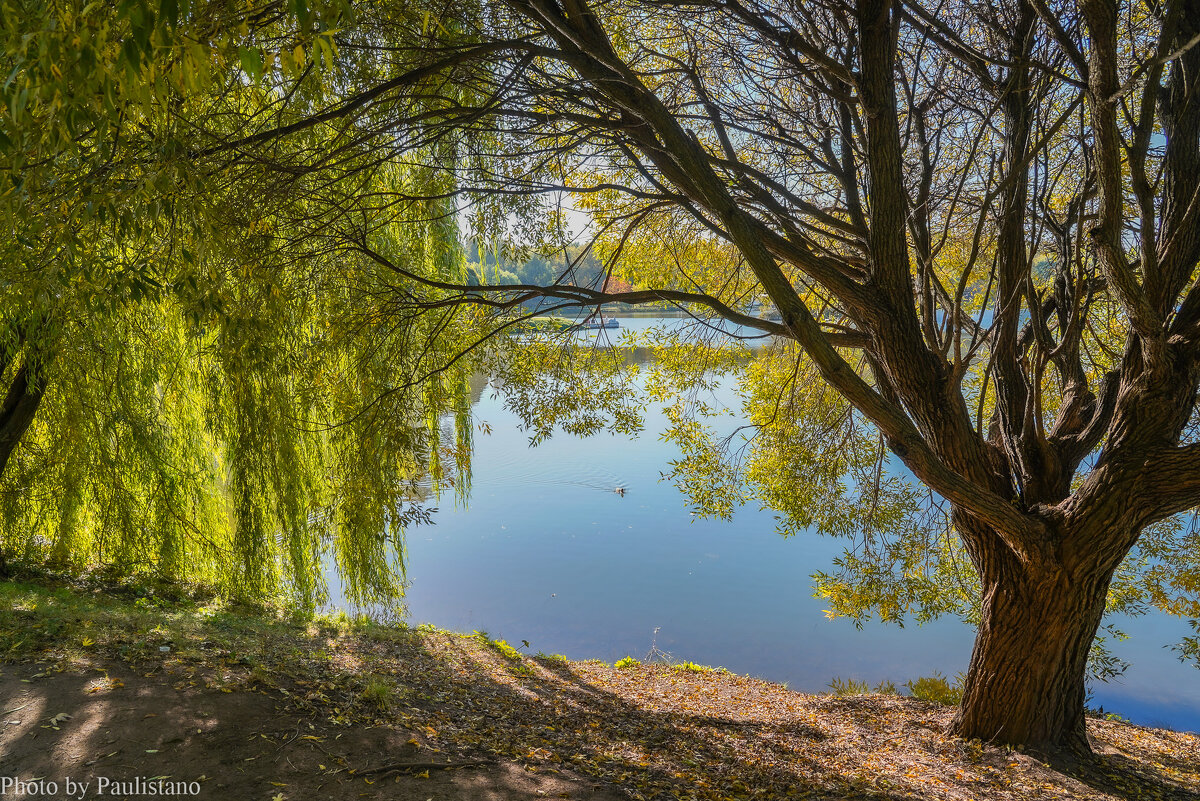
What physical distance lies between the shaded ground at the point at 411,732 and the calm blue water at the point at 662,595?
3.92 metres

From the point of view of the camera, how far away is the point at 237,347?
3.82 metres

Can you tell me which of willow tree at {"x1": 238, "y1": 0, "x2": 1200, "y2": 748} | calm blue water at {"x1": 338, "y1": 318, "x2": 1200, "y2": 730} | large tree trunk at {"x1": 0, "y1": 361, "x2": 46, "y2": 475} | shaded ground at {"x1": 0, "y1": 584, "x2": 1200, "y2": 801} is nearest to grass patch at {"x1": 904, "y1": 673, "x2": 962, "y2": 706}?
shaded ground at {"x1": 0, "y1": 584, "x2": 1200, "y2": 801}

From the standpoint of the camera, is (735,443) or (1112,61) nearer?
(1112,61)

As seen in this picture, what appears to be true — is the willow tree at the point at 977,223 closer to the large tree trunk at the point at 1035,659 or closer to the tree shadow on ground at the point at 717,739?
the large tree trunk at the point at 1035,659

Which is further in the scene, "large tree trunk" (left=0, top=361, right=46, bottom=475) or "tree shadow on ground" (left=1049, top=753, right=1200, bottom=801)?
"large tree trunk" (left=0, top=361, right=46, bottom=475)

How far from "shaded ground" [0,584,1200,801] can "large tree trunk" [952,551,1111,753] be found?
0.66 feet

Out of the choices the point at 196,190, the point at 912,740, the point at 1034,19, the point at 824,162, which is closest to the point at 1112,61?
the point at 1034,19

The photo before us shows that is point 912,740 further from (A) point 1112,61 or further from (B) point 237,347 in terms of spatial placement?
(B) point 237,347

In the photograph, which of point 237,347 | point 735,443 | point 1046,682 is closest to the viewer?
point 237,347

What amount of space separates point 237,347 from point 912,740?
5.04 meters

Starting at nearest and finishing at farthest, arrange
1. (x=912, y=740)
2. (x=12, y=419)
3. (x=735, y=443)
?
(x=912, y=740) < (x=12, y=419) < (x=735, y=443)

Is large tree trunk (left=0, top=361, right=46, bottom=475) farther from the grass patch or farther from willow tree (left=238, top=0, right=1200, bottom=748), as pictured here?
the grass patch

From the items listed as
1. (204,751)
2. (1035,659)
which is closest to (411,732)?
(204,751)

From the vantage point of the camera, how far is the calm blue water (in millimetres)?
10047
